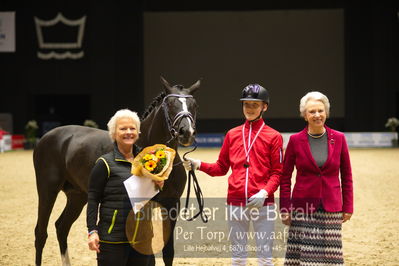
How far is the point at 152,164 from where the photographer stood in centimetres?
239

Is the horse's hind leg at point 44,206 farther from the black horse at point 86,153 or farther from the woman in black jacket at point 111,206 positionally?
the woman in black jacket at point 111,206

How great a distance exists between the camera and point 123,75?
75.1ft

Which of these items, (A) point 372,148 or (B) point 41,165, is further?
(A) point 372,148

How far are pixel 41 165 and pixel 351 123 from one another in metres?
→ 20.1

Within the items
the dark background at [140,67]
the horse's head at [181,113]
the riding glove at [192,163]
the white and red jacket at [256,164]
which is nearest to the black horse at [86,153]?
the horse's head at [181,113]

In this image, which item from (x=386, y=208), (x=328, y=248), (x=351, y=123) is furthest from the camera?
(x=351, y=123)

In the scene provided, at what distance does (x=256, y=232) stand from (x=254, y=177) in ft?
1.05

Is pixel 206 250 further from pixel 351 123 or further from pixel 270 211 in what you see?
pixel 351 123

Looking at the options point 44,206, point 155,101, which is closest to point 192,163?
point 155,101

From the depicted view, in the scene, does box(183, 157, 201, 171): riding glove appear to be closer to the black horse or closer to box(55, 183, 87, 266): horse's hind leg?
the black horse

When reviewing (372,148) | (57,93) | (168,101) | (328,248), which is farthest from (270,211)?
(57,93)

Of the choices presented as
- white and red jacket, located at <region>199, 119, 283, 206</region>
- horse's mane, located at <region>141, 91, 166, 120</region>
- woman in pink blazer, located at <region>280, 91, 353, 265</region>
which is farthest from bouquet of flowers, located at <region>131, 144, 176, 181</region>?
horse's mane, located at <region>141, 91, 166, 120</region>

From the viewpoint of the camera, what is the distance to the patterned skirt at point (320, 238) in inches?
107

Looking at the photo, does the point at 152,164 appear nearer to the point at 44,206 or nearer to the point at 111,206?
the point at 111,206
